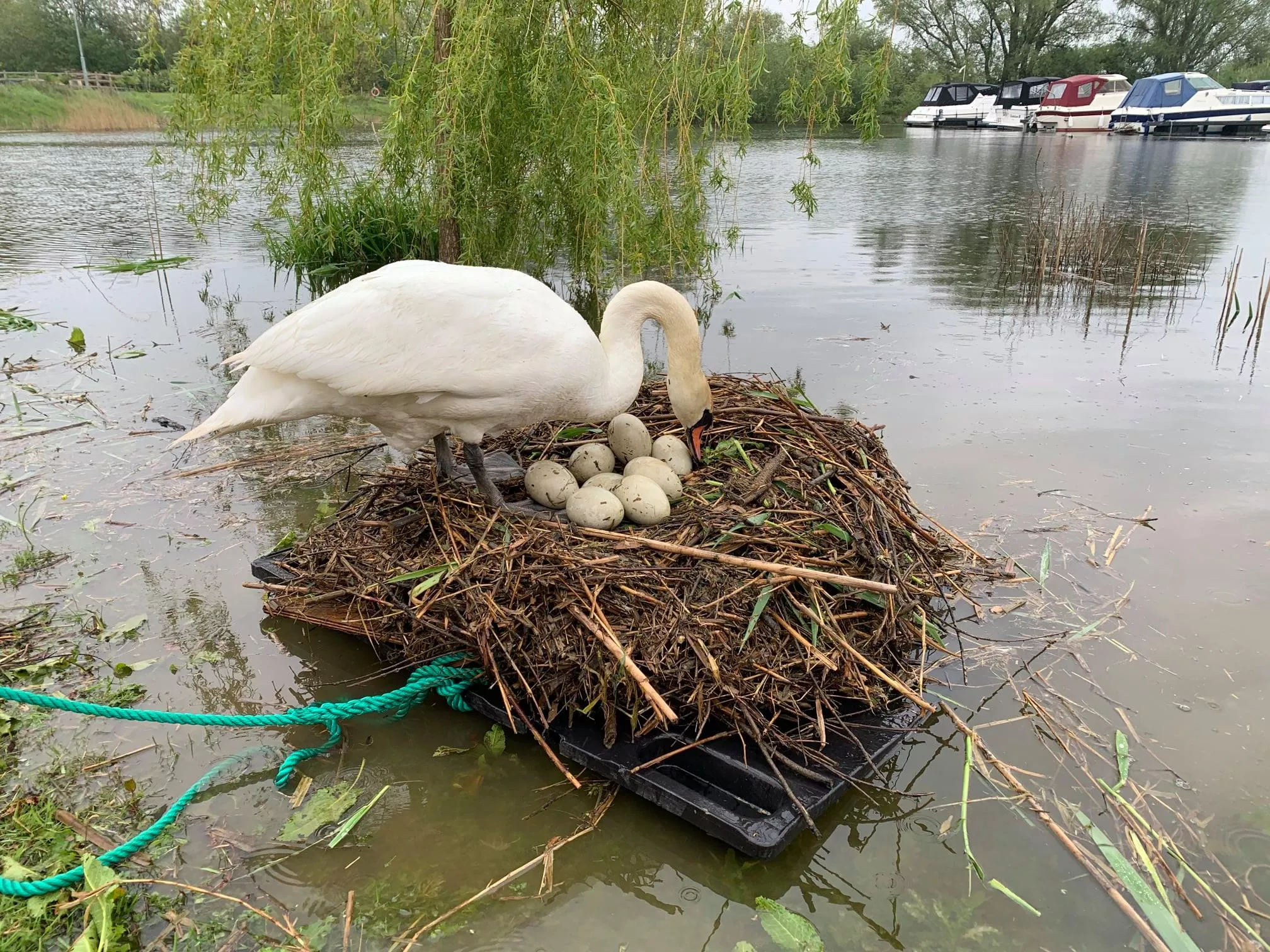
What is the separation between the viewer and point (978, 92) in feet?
203

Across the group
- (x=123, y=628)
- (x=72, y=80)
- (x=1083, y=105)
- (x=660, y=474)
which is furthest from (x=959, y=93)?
(x=123, y=628)

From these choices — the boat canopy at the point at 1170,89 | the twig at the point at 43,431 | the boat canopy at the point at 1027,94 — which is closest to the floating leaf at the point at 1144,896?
the twig at the point at 43,431

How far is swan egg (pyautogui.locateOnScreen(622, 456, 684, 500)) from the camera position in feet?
14.2

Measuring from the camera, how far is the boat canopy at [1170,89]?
4444 cm

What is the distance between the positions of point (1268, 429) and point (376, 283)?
7306 mm

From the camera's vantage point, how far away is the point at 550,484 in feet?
14.5

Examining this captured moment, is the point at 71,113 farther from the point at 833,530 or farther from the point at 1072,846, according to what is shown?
the point at 1072,846

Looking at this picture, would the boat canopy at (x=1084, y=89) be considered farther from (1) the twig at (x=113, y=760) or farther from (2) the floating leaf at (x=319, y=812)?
(1) the twig at (x=113, y=760)

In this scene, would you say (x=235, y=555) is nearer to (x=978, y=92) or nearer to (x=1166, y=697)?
(x=1166, y=697)

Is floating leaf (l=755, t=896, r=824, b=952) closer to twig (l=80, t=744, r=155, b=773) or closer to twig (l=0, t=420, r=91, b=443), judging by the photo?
Result: twig (l=80, t=744, r=155, b=773)

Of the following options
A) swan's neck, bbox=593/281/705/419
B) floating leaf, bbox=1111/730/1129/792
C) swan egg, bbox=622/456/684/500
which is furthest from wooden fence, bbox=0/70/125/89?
floating leaf, bbox=1111/730/1129/792

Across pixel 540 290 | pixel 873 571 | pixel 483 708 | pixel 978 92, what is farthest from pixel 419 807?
pixel 978 92

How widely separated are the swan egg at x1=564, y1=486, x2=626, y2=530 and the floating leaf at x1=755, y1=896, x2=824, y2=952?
5.68 feet

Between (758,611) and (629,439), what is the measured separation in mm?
1613
